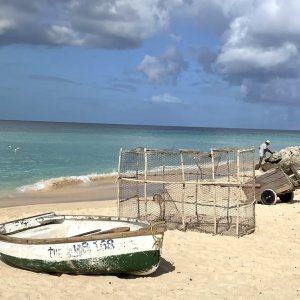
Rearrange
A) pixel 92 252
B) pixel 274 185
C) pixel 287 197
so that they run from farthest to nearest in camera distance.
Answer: pixel 287 197 < pixel 274 185 < pixel 92 252

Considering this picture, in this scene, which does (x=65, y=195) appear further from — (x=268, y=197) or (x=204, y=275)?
(x=204, y=275)

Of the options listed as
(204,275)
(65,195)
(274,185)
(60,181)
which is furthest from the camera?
(60,181)

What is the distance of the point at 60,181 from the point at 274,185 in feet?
43.7

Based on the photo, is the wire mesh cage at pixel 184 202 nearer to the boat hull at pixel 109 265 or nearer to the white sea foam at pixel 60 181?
the boat hull at pixel 109 265

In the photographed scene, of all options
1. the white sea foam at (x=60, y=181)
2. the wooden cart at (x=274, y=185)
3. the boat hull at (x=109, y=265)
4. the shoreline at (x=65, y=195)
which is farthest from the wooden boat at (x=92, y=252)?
the white sea foam at (x=60, y=181)

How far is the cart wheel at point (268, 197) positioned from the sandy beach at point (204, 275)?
2.22 meters

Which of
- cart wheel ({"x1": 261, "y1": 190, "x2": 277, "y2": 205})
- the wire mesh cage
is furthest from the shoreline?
cart wheel ({"x1": 261, "y1": 190, "x2": 277, "y2": 205})

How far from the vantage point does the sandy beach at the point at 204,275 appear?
771 cm

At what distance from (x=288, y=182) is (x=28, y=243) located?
9992 millimetres

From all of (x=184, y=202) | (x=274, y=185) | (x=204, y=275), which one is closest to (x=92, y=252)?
(x=204, y=275)

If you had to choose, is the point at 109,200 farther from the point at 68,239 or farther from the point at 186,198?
the point at 68,239

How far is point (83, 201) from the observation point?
65.2 feet

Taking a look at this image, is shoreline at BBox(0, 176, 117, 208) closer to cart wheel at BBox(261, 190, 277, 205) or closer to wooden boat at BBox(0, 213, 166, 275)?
cart wheel at BBox(261, 190, 277, 205)

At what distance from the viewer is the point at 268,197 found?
53.9 feet
